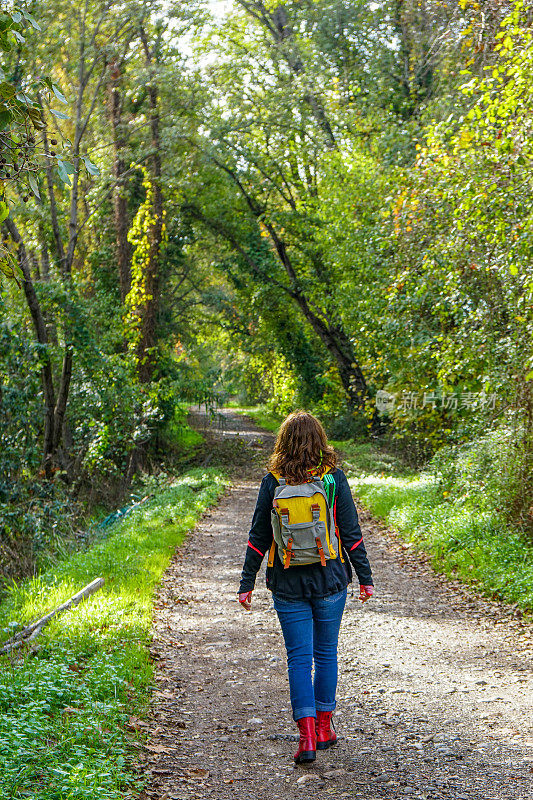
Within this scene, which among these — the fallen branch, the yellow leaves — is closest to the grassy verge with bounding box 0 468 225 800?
the fallen branch

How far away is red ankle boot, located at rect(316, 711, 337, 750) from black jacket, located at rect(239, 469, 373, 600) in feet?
2.52

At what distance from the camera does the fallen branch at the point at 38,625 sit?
646 cm

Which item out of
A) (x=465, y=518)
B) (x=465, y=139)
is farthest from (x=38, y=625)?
(x=465, y=139)

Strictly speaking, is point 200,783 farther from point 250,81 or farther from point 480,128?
point 250,81

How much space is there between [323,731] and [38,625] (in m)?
3.16

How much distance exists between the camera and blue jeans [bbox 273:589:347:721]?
449cm

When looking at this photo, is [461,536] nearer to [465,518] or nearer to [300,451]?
[465,518]

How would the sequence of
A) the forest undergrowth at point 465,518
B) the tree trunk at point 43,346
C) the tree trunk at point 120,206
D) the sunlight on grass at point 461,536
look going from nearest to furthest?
the sunlight on grass at point 461,536
the forest undergrowth at point 465,518
the tree trunk at point 43,346
the tree trunk at point 120,206

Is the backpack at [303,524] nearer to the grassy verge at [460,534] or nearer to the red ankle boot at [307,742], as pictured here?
the red ankle boot at [307,742]

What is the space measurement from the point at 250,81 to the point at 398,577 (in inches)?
757

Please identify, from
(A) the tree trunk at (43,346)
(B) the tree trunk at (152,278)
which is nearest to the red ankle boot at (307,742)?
(A) the tree trunk at (43,346)

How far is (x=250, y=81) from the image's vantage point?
24.6 meters

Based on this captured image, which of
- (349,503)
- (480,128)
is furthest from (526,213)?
(349,503)

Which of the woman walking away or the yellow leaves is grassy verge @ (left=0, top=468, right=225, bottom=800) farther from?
the yellow leaves
